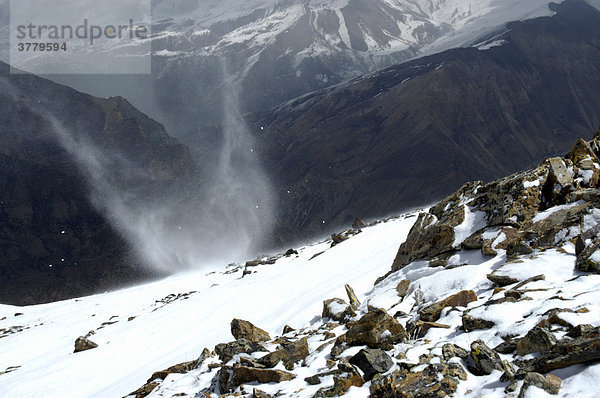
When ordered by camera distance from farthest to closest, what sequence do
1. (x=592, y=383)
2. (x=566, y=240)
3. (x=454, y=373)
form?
1. (x=566, y=240)
2. (x=454, y=373)
3. (x=592, y=383)

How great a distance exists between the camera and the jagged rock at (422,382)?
12.7 ft

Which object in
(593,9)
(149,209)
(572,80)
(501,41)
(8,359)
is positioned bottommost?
(149,209)

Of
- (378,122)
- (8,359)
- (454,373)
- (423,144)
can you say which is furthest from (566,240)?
(378,122)

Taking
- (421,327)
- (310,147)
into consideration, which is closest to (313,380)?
(421,327)

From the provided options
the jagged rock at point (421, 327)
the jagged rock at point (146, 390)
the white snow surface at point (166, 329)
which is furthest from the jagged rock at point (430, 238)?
the jagged rock at point (146, 390)

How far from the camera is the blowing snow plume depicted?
75.5 metres

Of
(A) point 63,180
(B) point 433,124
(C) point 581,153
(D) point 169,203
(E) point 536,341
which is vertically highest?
(B) point 433,124

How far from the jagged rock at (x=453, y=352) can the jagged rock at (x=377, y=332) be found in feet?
3.39

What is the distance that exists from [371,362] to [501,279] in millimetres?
2758

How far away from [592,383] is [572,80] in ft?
599

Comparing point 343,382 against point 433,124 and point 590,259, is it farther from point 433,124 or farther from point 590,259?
point 433,124

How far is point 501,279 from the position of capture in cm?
622

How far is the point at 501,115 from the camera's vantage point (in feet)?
436

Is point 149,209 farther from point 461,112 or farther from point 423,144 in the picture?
point 461,112
